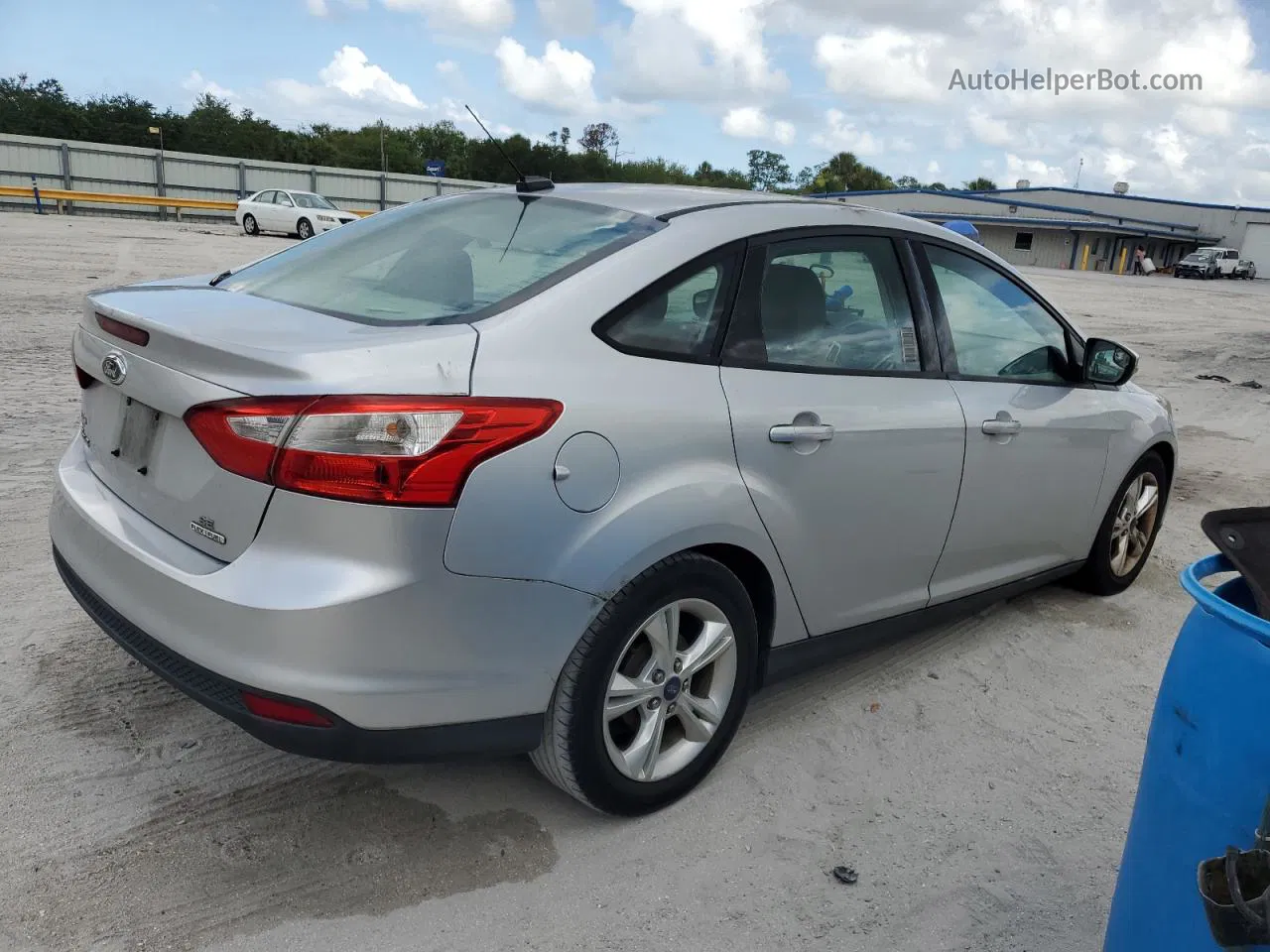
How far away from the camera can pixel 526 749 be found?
8.21ft

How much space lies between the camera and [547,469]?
228 cm

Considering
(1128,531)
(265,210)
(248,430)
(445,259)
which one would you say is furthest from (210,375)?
(265,210)

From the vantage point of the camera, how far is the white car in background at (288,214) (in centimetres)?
2844

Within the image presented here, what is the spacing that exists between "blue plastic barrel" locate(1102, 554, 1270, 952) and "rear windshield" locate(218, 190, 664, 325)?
5.46 ft

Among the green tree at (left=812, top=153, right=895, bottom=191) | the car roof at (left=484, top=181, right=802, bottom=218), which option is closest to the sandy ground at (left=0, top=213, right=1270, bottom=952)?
the car roof at (left=484, top=181, right=802, bottom=218)

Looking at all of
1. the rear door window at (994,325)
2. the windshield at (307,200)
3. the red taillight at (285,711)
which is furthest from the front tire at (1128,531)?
the windshield at (307,200)

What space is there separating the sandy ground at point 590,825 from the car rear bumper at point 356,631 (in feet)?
1.47

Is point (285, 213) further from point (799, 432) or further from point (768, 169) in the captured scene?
point (768, 169)

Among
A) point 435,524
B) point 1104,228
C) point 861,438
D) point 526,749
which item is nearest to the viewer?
point 435,524

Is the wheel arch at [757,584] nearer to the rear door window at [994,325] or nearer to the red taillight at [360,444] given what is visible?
the red taillight at [360,444]

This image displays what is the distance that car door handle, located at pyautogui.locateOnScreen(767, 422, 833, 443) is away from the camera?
280 centimetres

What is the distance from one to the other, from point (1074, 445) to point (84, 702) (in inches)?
145

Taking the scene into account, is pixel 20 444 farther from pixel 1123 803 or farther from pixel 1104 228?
pixel 1104 228

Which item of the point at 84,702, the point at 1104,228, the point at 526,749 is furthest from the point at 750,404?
the point at 1104,228
